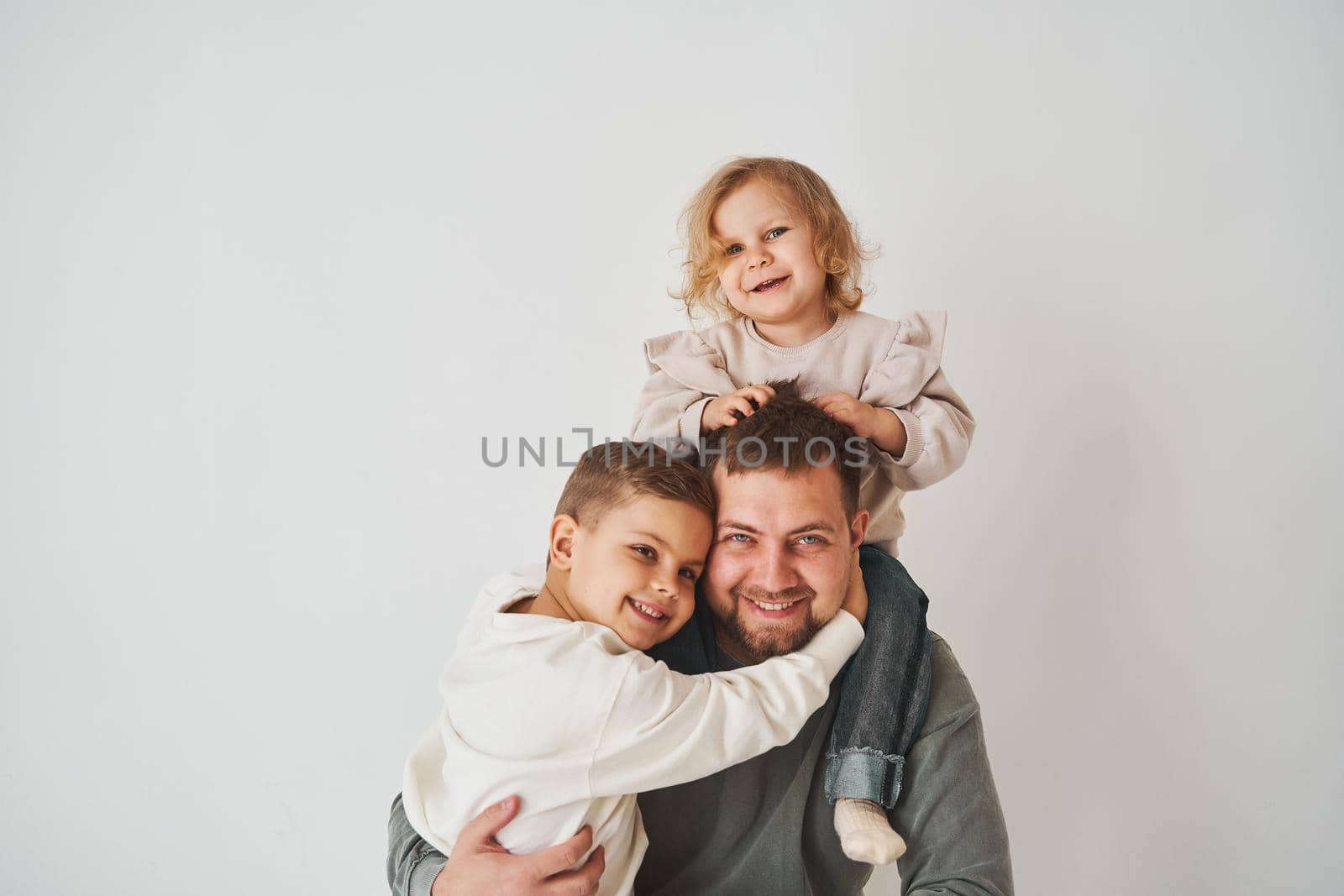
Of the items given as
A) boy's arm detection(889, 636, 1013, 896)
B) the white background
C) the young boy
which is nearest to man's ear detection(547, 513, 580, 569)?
the young boy

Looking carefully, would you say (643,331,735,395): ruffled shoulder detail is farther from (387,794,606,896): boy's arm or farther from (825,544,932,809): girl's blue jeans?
(387,794,606,896): boy's arm

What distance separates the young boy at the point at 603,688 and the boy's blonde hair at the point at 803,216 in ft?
1.99

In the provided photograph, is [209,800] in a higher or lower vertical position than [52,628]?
lower

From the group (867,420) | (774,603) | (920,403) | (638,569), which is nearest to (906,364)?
(920,403)

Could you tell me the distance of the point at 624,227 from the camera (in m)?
3.07

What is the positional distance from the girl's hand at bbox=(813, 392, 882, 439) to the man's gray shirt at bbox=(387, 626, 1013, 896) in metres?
0.48

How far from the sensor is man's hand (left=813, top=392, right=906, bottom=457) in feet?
6.58

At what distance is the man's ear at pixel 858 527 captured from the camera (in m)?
1.99

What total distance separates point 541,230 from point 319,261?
0.65m

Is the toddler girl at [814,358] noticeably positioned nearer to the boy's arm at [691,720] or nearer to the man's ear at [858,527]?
the man's ear at [858,527]

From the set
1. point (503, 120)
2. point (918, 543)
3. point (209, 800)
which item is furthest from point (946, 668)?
point (209, 800)

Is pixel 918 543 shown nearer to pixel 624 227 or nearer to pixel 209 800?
pixel 624 227

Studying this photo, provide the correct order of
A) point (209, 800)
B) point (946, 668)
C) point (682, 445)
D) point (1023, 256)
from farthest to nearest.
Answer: point (209, 800), point (1023, 256), point (682, 445), point (946, 668)

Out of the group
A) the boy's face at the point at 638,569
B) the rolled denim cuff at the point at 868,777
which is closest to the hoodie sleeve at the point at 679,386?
the boy's face at the point at 638,569
